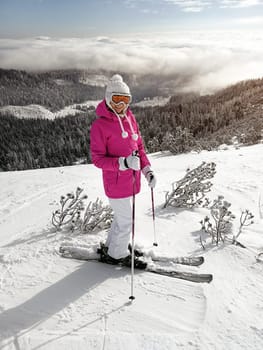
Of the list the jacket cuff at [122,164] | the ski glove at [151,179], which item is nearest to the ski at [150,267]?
the ski glove at [151,179]

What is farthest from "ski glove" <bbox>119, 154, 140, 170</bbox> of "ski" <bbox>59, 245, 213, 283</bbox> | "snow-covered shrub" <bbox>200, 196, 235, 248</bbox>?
"snow-covered shrub" <bbox>200, 196, 235, 248</bbox>

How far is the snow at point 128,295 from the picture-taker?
90.0 inches

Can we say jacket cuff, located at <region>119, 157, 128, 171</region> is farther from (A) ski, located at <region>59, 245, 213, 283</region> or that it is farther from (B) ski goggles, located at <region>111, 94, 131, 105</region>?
(A) ski, located at <region>59, 245, 213, 283</region>

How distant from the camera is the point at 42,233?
4.19 meters

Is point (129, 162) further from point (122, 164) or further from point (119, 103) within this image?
point (119, 103)

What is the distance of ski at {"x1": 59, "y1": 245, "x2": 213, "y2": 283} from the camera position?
298 centimetres

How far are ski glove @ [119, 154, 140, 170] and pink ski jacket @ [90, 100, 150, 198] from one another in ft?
0.15

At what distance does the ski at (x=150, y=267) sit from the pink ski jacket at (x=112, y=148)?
→ 84 centimetres

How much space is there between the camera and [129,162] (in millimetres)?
2826

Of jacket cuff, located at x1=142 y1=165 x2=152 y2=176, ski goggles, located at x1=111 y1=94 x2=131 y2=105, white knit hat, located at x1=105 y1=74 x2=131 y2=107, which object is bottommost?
jacket cuff, located at x1=142 y1=165 x2=152 y2=176

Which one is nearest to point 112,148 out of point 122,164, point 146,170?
point 122,164

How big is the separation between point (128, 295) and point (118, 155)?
4.75ft

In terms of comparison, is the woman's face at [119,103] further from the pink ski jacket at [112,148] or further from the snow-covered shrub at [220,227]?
the snow-covered shrub at [220,227]

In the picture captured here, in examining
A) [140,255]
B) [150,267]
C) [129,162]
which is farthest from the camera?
[140,255]
